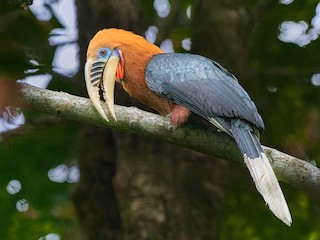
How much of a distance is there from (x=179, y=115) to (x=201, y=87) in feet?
0.74

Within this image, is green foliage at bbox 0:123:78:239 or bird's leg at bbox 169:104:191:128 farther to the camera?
green foliage at bbox 0:123:78:239

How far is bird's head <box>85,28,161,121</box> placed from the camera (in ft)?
13.0

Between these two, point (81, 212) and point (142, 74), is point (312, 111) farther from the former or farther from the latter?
point (142, 74)

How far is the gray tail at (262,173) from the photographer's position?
3133 mm

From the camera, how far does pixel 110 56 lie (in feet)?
13.5

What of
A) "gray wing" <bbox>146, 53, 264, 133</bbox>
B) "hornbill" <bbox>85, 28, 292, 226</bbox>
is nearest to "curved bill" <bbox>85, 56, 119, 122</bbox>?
"hornbill" <bbox>85, 28, 292, 226</bbox>

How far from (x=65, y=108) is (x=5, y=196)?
2.51m

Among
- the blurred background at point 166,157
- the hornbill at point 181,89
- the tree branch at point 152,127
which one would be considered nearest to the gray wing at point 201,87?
the hornbill at point 181,89

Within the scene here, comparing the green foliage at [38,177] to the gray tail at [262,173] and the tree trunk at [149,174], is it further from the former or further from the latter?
the gray tail at [262,173]

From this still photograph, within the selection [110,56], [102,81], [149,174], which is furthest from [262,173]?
[149,174]

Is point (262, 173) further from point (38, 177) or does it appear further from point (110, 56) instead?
point (38, 177)

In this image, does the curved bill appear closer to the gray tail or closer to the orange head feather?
the orange head feather

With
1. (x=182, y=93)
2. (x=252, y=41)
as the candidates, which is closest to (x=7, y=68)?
(x=182, y=93)

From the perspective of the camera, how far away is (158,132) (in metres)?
3.49
